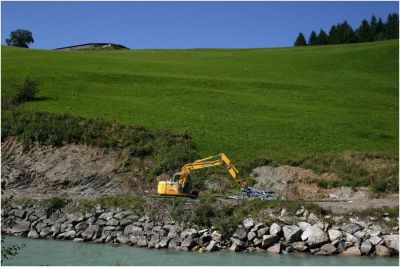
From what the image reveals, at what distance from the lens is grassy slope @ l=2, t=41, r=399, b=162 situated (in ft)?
125

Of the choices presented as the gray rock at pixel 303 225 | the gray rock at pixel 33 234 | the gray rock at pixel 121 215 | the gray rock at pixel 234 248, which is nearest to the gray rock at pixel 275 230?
the gray rock at pixel 303 225

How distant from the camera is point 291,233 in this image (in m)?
20.7

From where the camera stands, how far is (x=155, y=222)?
75.2 feet

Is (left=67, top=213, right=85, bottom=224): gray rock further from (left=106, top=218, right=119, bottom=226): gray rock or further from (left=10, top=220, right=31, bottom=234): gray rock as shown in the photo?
(left=10, top=220, right=31, bottom=234): gray rock

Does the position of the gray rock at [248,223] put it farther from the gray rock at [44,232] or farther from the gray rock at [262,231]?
the gray rock at [44,232]

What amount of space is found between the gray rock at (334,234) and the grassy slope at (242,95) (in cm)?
1289

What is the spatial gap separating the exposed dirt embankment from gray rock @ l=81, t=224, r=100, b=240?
270 inches

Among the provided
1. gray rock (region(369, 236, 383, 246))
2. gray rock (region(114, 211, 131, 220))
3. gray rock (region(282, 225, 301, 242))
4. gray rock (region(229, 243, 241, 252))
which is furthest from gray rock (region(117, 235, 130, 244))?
gray rock (region(369, 236, 383, 246))

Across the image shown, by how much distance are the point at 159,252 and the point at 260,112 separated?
2630 cm

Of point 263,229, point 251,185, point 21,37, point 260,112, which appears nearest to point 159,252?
point 263,229

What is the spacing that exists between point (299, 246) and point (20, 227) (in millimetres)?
12899

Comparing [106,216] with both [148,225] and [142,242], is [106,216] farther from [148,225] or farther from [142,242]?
[142,242]

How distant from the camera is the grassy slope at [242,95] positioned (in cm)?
3800

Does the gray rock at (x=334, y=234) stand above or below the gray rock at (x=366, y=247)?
above
